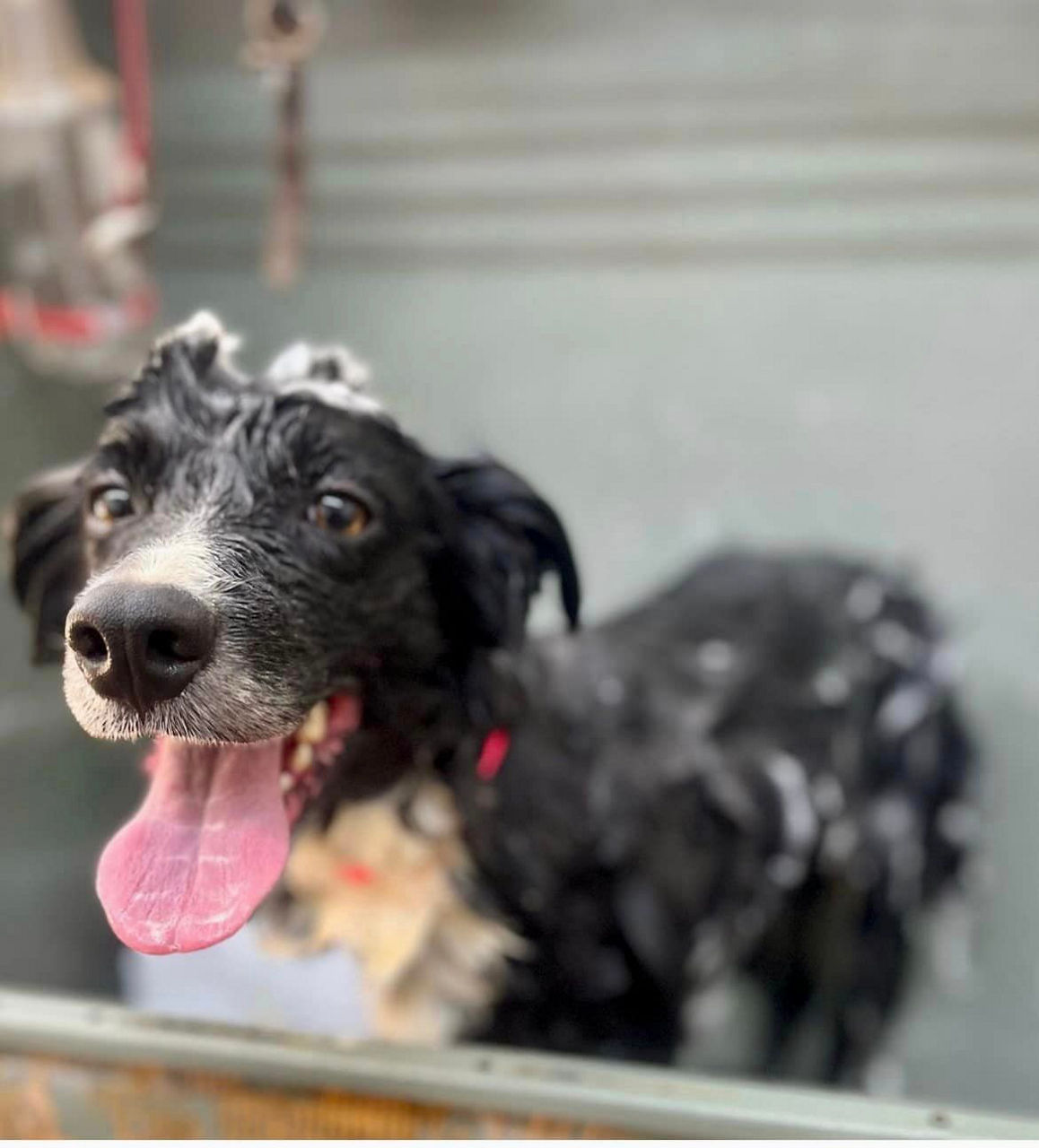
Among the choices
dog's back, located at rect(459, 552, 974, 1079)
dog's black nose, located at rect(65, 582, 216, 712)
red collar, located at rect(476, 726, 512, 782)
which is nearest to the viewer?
dog's black nose, located at rect(65, 582, 216, 712)

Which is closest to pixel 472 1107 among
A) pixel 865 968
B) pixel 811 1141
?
pixel 811 1141

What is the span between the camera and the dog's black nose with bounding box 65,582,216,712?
56 centimetres

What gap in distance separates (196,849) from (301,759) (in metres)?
0.10

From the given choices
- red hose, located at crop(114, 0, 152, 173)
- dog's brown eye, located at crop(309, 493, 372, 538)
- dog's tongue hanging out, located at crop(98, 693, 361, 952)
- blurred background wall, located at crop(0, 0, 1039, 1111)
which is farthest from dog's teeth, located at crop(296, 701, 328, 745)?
red hose, located at crop(114, 0, 152, 173)

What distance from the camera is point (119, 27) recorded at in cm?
124

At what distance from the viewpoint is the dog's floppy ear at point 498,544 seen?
2.57ft

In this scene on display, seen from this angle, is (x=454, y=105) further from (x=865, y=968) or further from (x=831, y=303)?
(x=865, y=968)

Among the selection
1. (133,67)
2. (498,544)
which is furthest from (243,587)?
(133,67)

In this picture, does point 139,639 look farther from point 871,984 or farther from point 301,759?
point 871,984

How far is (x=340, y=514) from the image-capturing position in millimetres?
703

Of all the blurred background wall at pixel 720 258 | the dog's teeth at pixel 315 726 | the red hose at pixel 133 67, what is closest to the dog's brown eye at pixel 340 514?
the dog's teeth at pixel 315 726

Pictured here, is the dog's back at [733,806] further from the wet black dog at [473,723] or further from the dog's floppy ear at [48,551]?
the dog's floppy ear at [48,551]

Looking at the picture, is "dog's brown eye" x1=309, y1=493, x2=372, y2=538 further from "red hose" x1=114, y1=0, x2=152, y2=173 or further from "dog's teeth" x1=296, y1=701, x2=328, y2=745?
"red hose" x1=114, y1=0, x2=152, y2=173

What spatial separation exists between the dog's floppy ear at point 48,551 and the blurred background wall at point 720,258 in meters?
0.37
